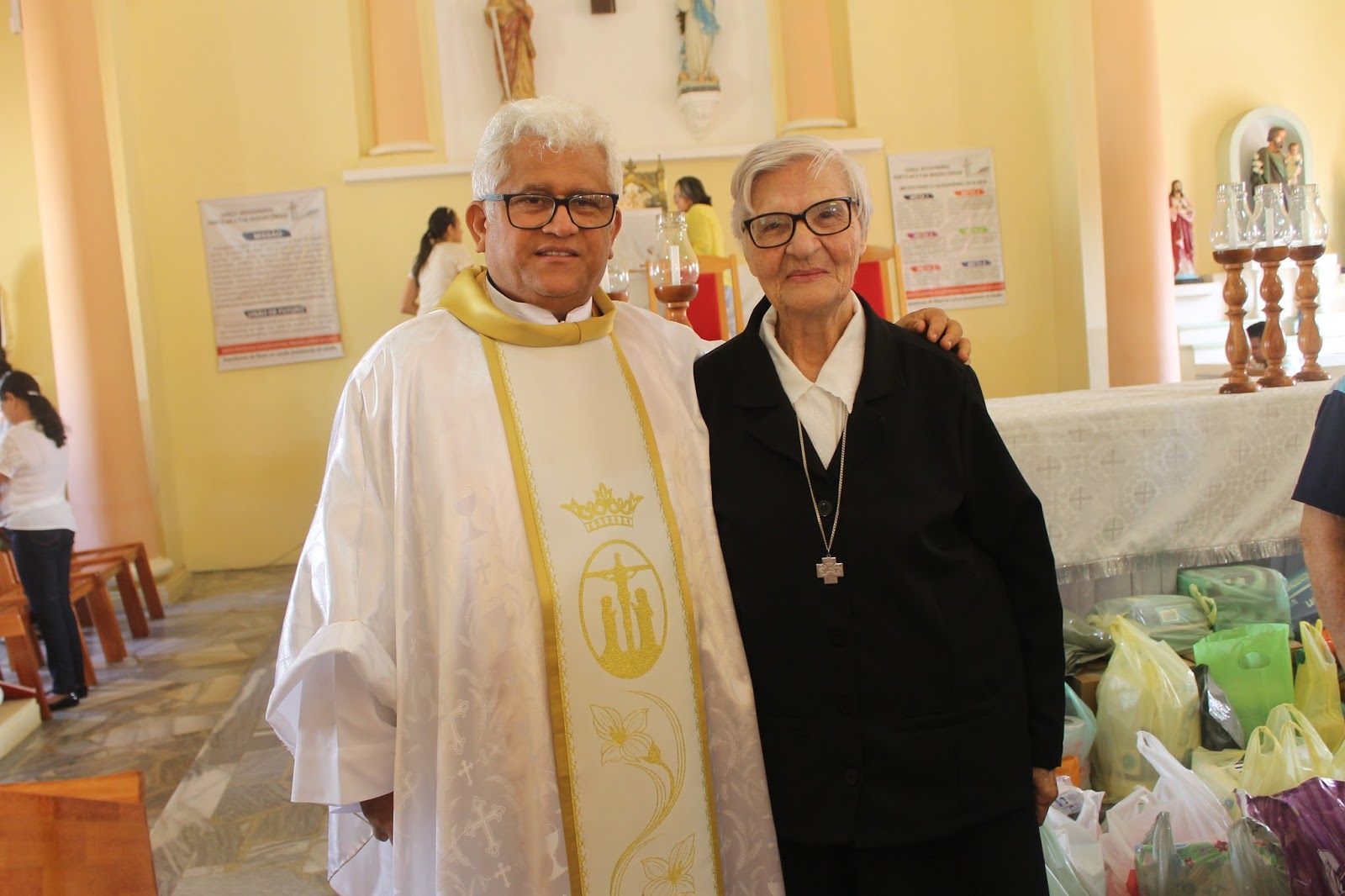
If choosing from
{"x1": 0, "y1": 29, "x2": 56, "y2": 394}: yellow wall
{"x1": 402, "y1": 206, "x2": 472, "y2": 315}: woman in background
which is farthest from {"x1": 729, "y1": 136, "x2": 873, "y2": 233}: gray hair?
{"x1": 0, "y1": 29, "x2": 56, "y2": 394}: yellow wall

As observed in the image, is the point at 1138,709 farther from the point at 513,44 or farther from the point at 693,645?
the point at 513,44

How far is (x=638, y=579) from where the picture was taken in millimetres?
1793

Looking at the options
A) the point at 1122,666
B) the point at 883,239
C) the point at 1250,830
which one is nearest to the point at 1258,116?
the point at 883,239

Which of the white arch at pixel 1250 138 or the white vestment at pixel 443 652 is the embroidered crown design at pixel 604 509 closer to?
the white vestment at pixel 443 652

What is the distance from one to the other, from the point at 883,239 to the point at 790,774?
7.26 meters

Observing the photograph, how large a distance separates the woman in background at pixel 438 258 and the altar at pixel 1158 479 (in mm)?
4565

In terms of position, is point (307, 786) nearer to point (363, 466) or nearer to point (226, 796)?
point (363, 466)

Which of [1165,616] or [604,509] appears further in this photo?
[1165,616]

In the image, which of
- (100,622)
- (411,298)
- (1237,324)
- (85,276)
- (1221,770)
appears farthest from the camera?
(411,298)

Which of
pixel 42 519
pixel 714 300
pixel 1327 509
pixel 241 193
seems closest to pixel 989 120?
pixel 241 193

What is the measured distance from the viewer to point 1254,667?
2.95m

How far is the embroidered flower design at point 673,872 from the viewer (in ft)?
5.90

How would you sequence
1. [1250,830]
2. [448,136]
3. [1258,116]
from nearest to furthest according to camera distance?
[1250,830] → [448,136] → [1258,116]

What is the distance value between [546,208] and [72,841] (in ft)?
3.59
